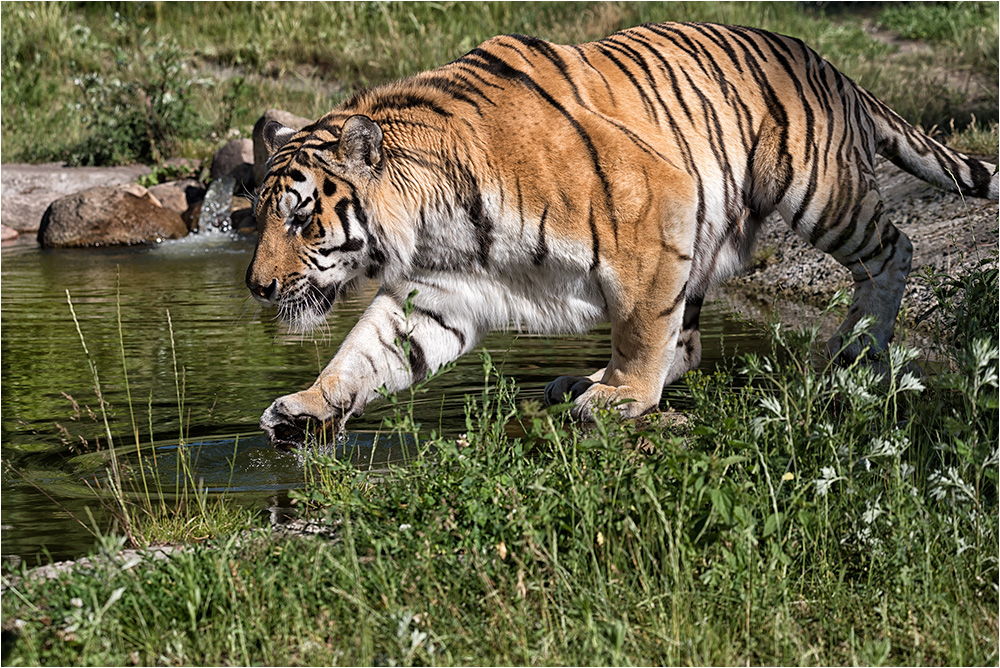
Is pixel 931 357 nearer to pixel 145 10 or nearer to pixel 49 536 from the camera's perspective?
pixel 49 536

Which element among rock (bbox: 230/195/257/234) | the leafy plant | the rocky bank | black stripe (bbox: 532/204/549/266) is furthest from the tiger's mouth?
the leafy plant

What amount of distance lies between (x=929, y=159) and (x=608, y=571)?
Result: 3460 mm

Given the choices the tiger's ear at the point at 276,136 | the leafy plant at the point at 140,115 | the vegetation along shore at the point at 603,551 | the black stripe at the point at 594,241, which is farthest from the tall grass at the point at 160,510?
the leafy plant at the point at 140,115

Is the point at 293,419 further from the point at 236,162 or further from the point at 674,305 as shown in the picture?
the point at 236,162

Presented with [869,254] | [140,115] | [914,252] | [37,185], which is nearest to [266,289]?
[869,254]

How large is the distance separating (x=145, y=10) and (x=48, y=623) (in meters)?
17.6

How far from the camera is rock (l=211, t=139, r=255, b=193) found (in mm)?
13094

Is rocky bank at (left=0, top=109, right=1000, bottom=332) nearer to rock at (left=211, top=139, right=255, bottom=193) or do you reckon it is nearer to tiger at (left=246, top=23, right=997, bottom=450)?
rock at (left=211, top=139, right=255, bottom=193)

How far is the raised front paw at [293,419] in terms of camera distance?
425 cm

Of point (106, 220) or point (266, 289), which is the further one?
point (106, 220)

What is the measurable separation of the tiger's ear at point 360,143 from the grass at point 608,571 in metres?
1.43

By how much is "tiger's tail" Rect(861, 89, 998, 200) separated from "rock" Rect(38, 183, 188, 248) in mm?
8961

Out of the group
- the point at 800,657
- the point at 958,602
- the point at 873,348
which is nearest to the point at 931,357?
the point at 873,348

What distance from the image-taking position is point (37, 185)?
44.2ft
